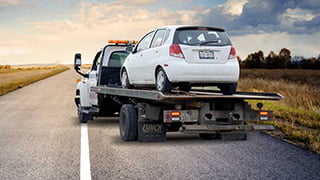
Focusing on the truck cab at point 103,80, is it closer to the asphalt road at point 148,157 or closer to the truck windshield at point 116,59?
Result: the truck windshield at point 116,59

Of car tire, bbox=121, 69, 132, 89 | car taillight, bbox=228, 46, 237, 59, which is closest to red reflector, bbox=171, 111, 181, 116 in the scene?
car taillight, bbox=228, 46, 237, 59

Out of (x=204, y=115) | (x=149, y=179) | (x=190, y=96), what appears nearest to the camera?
(x=149, y=179)

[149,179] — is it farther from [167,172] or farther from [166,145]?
[166,145]

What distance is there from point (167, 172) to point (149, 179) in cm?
47

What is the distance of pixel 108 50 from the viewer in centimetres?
1213

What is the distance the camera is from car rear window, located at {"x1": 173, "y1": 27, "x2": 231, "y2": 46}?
28.1 feet

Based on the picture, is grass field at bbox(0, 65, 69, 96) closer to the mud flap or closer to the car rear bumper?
the mud flap

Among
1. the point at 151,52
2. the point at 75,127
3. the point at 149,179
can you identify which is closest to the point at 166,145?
the point at 151,52

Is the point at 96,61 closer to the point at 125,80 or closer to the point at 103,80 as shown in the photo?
the point at 103,80

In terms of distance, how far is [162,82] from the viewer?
28.5 feet

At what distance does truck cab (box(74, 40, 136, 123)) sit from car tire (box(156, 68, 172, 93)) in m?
2.85

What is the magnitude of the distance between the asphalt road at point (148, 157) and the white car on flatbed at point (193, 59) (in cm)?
123

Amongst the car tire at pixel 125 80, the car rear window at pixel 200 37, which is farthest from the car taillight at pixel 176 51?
the car tire at pixel 125 80

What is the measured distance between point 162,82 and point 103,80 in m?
3.61
